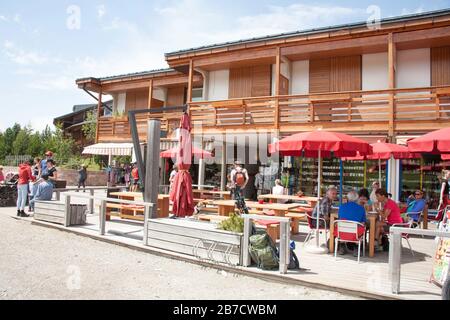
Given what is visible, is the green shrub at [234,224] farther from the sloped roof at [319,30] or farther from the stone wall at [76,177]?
the stone wall at [76,177]

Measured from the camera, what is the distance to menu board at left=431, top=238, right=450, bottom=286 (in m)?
4.31

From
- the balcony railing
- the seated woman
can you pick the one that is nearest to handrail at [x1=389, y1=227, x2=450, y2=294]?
the seated woman

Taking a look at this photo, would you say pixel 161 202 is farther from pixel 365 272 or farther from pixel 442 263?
pixel 442 263

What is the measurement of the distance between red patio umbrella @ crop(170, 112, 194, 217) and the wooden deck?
103 centimetres

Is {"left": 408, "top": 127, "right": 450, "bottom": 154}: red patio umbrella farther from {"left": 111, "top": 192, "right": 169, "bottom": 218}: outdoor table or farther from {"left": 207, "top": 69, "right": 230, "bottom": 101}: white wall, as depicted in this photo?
{"left": 207, "top": 69, "right": 230, "bottom": 101}: white wall

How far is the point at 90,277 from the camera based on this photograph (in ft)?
15.8

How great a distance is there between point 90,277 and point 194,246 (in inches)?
64.6

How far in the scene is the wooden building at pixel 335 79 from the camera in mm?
10891

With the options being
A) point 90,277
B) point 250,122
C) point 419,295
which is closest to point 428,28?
point 250,122

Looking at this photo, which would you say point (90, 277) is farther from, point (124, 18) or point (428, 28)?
point (428, 28)

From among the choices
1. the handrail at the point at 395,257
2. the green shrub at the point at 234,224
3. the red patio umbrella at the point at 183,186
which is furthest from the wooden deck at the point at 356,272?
the red patio umbrella at the point at 183,186

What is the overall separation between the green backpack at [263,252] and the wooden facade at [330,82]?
7251mm
